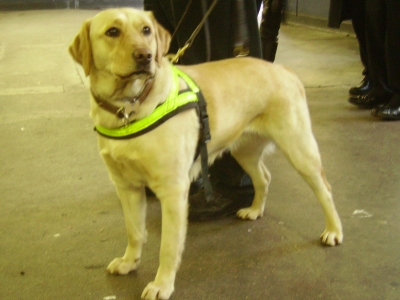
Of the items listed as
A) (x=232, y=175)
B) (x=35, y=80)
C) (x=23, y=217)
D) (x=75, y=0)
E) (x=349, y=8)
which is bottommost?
(x=75, y=0)

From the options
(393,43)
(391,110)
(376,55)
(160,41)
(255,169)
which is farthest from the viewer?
(376,55)

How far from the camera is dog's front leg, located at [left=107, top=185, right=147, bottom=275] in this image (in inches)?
86.2

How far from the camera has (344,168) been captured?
335 centimetres

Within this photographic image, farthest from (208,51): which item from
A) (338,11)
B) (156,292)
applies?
(338,11)

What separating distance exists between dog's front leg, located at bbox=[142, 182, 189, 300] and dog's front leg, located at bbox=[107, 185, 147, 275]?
200mm

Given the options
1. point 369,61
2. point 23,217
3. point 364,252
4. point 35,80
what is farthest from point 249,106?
point 35,80

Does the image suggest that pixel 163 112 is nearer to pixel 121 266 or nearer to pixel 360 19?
pixel 121 266

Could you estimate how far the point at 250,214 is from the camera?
9.04 feet

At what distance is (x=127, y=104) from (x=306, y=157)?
946 mm

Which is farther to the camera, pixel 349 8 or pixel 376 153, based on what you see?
pixel 349 8

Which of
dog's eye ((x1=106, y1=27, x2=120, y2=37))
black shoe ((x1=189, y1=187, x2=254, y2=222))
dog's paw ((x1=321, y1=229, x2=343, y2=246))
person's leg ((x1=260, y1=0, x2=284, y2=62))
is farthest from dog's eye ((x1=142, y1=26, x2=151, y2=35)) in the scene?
person's leg ((x1=260, y1=0, x2=284, y2=62))

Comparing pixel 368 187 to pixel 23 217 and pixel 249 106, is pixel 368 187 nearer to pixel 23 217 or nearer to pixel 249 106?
pixel 249 106

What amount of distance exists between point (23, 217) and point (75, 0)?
14.4m

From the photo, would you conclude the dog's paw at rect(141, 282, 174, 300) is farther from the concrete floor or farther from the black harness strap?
the black harness strap
